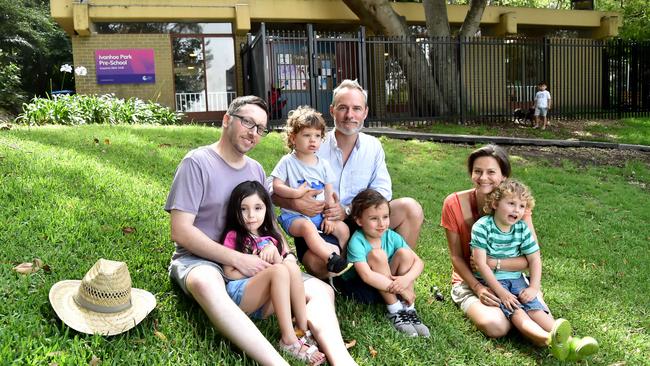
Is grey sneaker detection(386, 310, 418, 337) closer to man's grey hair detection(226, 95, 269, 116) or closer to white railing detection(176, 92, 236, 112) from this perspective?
man's grey hair detection(226, 95, 269, 116)

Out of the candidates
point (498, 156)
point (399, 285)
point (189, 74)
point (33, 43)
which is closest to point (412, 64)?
point (189, 74)

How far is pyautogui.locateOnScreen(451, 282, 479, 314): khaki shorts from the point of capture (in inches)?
153

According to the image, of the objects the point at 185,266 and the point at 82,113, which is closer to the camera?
the point at 185,266

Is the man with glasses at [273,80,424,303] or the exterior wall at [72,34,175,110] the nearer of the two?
the man with glasses at [273,80,424,303]

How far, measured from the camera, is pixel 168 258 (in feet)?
13.1

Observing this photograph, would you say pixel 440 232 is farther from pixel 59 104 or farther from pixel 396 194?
pixel 59 104

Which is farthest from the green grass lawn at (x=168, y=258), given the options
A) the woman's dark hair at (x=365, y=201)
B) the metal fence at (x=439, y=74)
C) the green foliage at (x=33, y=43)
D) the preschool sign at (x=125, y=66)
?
the green foliage at (x=33, y=43)

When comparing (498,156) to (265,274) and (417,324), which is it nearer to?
(417,324)

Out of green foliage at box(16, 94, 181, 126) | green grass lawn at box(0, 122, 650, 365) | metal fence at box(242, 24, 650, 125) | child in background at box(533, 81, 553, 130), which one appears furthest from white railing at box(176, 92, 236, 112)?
green grass lawn at box(0, 122, 650, 365)

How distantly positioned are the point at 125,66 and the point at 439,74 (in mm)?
8976

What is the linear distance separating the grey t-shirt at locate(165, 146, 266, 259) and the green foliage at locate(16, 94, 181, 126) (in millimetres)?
7617

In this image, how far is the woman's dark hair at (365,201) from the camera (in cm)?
361

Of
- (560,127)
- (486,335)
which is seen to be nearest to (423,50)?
(560,127)

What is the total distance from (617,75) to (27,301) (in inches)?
839
